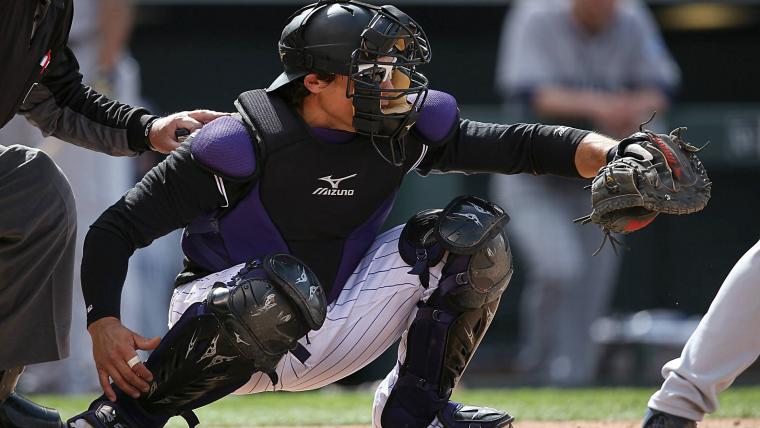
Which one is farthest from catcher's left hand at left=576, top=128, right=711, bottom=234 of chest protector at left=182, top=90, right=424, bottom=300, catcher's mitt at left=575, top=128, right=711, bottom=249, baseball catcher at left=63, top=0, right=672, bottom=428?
chest protector at left=182, top=90, right=424, bottom=300

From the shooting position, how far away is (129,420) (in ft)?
Answer: 10.2

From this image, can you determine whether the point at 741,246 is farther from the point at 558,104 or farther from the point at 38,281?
the point at 38,281

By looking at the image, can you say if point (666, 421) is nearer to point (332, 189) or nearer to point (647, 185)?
point (647, 185)

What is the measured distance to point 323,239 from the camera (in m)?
3.42

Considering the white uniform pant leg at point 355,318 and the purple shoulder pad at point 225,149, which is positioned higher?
the purple shoulder pad at point 225,149

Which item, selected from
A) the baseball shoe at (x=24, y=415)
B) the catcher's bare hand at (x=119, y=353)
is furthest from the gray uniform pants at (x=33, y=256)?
the catcher's bare hand at (x=119, y=353)

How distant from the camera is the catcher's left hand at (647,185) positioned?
120 inches

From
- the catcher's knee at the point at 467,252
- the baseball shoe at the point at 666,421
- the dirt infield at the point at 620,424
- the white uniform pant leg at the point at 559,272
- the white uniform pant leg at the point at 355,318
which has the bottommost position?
the white uniform pant leg at the point at 559,272

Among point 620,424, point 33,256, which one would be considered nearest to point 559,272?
point 620,424

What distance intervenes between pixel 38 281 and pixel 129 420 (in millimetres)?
421

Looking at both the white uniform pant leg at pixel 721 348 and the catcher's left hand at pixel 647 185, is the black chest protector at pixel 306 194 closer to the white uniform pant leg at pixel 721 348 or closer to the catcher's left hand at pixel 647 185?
the catcher's left hand at pixel 647 185

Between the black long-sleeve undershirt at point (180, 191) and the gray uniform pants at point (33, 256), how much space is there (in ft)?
0.50

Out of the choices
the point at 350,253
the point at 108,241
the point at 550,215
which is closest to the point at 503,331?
the point at 550,215

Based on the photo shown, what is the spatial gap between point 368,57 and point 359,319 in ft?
2.25
